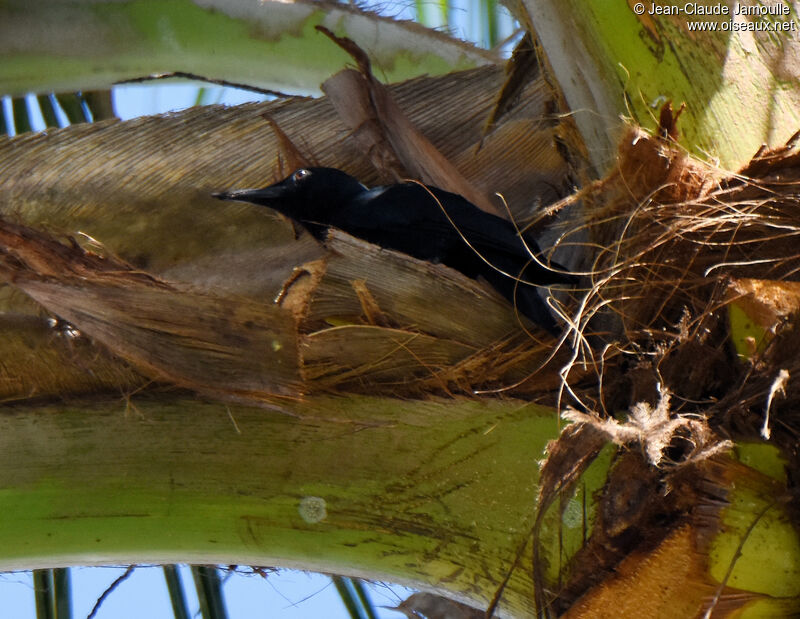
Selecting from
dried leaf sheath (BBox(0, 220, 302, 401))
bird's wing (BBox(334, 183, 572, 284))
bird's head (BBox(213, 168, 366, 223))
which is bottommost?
dried leaf sheath (BBox(0, 220, 302, 401))

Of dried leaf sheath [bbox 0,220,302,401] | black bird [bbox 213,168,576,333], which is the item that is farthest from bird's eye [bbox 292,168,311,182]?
dried leaf sheath [bbox 0,220,302,401]

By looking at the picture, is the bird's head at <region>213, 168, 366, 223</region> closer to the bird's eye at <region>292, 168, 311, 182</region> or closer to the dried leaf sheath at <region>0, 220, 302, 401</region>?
the bird's eye at <region>292, 168, 311, 182</region>

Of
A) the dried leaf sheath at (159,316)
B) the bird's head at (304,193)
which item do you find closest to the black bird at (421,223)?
the bird's head at (304,193)

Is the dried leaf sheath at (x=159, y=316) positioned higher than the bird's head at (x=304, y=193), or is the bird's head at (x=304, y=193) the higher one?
the bird's head at (x=304, y=193)

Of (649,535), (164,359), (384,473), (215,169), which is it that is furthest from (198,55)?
(649,535)

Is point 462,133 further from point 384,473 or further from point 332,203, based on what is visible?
point 384,473

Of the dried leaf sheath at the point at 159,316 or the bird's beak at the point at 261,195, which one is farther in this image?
the bird's beak at the point at 261,195

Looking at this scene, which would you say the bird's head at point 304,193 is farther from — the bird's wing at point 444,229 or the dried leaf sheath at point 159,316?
the dried leaf sheath at point 159,316

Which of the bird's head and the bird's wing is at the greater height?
the bird's head

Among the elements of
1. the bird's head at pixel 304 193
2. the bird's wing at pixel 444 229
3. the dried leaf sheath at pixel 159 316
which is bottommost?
the dried leaf sheath at pixel 159 316
